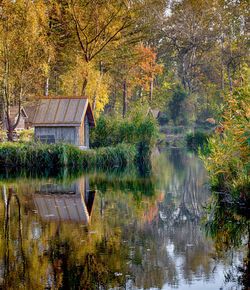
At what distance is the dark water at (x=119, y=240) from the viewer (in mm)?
6000

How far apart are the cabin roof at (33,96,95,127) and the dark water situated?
11153 millimetres

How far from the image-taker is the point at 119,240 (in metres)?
7.87

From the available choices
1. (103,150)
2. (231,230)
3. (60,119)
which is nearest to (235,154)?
(231,230)

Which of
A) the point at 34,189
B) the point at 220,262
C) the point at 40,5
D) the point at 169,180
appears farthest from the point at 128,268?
the point at 40,5

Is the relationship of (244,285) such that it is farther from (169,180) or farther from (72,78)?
(72,78)

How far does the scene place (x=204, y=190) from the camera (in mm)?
14727

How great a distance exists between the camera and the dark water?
6000 mm

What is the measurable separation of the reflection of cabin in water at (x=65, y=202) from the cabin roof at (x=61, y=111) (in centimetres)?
946

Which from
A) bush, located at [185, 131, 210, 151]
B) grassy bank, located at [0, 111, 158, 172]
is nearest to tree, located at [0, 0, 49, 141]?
grassy bank, located at [0, 111, 158, 172]

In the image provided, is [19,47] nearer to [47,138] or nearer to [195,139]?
[47,138]

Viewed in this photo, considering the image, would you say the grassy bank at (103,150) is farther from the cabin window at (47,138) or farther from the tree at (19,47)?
the tree at (19,47)

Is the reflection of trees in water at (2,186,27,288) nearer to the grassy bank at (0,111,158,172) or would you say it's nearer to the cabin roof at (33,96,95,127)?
the grassy bank at (0,111,158,172)

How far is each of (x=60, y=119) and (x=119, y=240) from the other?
1801 centimetres

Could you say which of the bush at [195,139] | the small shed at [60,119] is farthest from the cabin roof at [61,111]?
the bush at [195,139]
